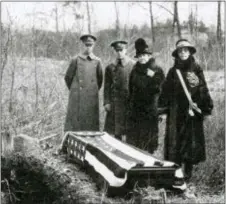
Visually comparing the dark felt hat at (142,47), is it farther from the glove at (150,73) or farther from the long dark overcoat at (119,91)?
the long dark overcoat at (119,91)

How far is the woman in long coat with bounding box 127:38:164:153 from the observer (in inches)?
279

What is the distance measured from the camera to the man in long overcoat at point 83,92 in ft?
26.9

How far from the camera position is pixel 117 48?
25.0 ft

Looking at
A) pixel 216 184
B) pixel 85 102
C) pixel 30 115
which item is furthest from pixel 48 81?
pixel 216 184

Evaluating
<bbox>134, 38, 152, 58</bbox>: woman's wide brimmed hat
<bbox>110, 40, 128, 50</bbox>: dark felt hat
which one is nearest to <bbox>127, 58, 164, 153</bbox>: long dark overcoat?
<bbox>134, 38, 152, 58</bbox>: woman's wide brimmed hat

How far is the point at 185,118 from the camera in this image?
6621 mm

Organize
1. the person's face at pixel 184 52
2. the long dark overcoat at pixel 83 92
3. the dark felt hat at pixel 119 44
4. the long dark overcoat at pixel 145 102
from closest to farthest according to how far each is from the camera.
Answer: the person's face at pixel 184 52, the long dark overcoat at pixel 145 102, the dark felt hat at pixel 119 44, the long dark overcoat at pixel 83 92

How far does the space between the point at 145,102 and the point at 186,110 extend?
0.77 metres

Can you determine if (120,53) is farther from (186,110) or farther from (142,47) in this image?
(186,110)

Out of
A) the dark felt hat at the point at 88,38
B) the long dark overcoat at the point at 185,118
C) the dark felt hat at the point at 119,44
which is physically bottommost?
the long dark overcoat at the point at 185,118

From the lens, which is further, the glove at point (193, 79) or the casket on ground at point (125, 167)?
the glove at point (193, 79)

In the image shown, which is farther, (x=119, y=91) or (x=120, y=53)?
(x=119, y=91)

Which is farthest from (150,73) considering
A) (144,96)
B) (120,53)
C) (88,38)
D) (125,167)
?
(125,167)

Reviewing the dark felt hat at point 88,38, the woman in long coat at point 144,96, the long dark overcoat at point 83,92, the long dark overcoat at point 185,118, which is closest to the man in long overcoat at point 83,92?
the long dark overcoat at point 83,92
